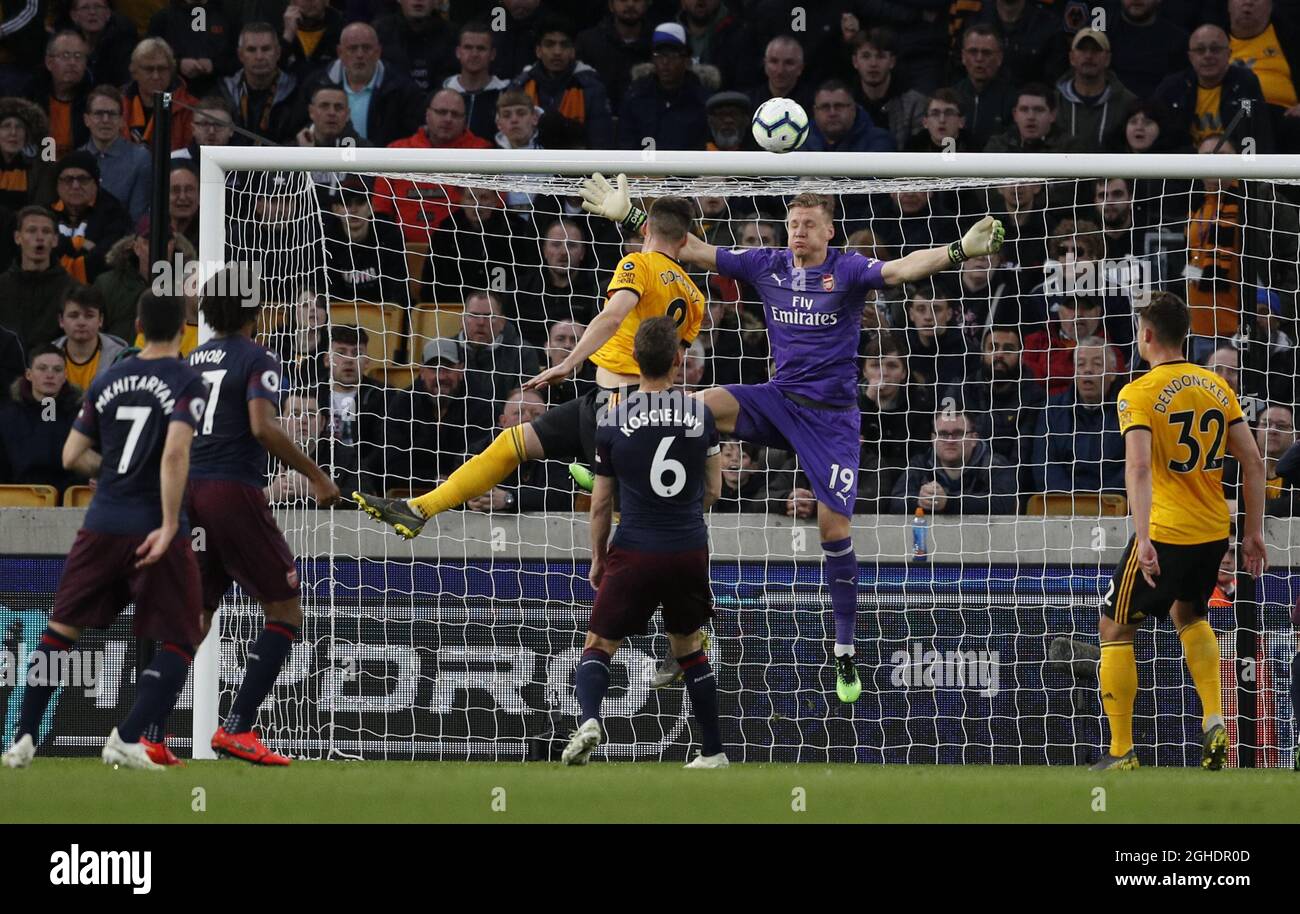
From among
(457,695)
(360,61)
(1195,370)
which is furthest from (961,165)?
(360,61)

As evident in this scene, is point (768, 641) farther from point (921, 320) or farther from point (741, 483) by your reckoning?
point (921, 320)

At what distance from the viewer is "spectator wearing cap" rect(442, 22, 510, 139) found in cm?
1222

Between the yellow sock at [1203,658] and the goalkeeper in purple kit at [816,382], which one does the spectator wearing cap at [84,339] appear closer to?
the goalkeeper in purple kit at [816,382]

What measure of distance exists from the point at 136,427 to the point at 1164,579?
13.9 feet

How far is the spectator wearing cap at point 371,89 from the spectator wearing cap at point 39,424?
2872mm

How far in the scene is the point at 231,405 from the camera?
23.1 feet

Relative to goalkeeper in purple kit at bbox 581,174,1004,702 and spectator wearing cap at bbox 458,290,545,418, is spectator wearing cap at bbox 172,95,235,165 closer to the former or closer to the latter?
spectator wearing cap at bbox 458,290,545,418

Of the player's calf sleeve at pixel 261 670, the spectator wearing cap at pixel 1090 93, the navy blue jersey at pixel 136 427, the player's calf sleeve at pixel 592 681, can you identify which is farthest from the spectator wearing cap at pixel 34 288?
the spectator wearing cap at pixel 1090 93

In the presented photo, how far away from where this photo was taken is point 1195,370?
24.3 feet

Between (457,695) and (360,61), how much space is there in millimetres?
5144

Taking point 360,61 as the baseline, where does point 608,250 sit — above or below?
below

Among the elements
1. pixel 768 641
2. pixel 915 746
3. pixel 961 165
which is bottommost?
pixel 915 746

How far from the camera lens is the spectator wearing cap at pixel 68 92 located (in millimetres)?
12641

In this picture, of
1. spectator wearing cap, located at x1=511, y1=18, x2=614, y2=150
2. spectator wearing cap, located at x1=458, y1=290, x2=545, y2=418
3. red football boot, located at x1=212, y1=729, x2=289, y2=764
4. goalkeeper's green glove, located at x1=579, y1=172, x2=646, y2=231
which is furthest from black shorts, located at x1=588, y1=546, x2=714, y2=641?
spectator wearing cap, located at x1=511, y1=18, x2=614, y2=150
